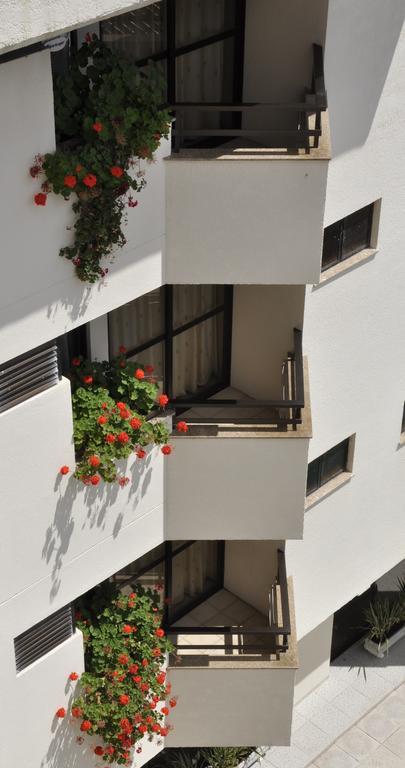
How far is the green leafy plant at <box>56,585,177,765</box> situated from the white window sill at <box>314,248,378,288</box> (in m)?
4.89

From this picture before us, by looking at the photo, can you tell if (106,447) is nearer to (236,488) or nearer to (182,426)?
(182,426)

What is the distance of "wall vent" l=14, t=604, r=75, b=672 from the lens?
42.3 ft

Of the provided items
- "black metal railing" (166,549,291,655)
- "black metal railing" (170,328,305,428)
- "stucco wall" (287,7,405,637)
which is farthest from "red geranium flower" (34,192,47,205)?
"black metal railing" (166,549,291,655)

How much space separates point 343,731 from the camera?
21.1 meters

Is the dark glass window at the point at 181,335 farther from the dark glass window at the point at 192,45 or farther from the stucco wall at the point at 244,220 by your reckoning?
the dark glass window at the point at 192,45

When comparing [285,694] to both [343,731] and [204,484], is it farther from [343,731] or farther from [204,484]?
[343,731]

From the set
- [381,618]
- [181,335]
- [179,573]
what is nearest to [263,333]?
[181,335]

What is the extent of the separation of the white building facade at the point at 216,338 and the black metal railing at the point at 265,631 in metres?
0.05

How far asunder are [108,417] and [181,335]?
243 cm

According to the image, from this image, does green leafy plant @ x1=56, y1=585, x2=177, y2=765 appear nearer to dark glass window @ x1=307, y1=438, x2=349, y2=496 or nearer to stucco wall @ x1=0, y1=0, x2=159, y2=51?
dark glass window @ x1=307, y1=438, x2=349, y2=496

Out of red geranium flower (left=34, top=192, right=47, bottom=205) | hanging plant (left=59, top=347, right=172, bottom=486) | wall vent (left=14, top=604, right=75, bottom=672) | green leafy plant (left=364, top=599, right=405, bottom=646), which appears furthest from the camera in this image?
green leafy plant (left=364, top=599, right=405, bottom=646)

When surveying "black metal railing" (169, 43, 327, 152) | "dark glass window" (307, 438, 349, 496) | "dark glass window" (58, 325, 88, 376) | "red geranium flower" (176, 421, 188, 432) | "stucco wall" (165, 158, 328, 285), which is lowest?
"dark glass window" (307, 438, 349, 496)

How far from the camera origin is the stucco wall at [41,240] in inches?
386

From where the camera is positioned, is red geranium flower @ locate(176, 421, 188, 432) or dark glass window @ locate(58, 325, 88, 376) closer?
dark glass window @ locate(58, 325, 88, 376)
